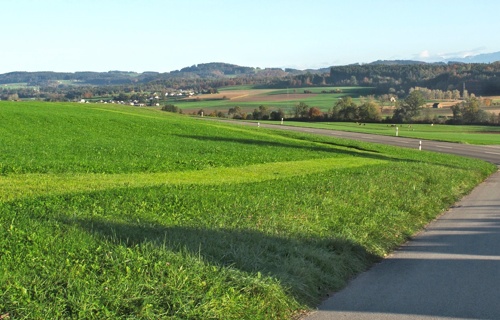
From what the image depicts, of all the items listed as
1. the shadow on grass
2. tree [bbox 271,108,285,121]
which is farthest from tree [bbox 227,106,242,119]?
the shadow on grass

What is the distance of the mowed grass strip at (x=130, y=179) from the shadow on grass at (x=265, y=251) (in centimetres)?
399

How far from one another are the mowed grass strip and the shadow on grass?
13.1ft

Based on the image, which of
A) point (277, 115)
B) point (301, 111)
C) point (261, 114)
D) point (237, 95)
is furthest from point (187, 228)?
point (237, 95)

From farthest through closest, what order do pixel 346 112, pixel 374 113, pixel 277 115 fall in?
pixel 346 112
pixel 277 115
pixel 374 113

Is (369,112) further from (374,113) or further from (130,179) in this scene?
(130,179)

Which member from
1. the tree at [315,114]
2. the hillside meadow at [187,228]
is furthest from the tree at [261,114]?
the hillside meadow at [187,228]

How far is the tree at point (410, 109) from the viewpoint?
282 feet

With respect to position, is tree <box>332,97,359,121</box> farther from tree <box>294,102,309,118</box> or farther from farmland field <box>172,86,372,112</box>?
farmland field <box>172,86,372,112</box>

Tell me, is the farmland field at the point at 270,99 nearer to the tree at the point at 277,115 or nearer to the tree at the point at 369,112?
the tree at the point at 277,115

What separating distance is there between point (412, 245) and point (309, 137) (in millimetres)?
33575

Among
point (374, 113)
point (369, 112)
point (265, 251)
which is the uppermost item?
point (265, 251)

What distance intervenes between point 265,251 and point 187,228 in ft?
4.82

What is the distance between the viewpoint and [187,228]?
34.6 feet

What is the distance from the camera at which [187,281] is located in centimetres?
754
